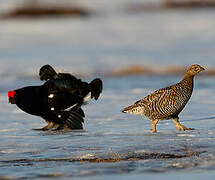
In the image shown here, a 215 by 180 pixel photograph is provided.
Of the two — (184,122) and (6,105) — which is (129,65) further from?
(184,122)

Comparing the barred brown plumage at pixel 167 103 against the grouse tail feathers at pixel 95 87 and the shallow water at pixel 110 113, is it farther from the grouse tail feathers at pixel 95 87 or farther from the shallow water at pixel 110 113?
the grouse tail feathers at pixel 95 87

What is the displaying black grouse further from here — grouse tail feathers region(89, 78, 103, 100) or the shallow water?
the shallow water

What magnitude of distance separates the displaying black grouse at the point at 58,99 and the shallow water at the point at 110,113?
1.09 feet

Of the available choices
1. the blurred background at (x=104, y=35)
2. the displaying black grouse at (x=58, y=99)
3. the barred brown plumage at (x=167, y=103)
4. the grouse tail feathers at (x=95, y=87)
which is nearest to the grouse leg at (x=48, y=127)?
the displaying black grouse at (x=58, y=99)

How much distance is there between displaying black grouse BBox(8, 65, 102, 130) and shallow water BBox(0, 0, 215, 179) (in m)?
0.33

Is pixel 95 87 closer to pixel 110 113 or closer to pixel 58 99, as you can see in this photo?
pixel 58 99

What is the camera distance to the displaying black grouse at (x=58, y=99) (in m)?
9.85

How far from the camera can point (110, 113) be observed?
37.0ft

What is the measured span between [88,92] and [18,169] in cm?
348

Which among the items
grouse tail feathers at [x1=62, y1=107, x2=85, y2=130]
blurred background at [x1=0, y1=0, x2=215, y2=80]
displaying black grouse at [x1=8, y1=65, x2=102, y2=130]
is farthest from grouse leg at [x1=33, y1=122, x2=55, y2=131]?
blurred background at [x1=0, y1=0, x2=215, y2=80]

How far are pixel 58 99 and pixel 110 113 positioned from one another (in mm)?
1676

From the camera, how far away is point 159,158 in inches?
281

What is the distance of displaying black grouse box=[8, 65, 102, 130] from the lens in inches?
388

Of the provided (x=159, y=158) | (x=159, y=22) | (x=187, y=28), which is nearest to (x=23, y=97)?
(x=159, y=158)
